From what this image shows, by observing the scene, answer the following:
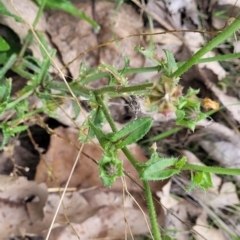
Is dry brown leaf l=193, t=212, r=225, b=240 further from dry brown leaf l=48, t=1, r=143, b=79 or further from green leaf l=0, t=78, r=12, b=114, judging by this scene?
green leaf l=0, t=78, r=12, b=114

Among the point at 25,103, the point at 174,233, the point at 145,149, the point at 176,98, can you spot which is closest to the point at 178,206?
the point at 174,233

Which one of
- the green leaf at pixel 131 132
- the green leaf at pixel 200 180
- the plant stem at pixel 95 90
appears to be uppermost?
the plant stem at pixel 95 90

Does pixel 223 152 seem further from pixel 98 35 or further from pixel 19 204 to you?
pixel 19 204

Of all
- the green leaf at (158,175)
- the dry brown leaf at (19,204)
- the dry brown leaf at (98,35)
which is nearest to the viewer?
the green leaf at (158,175)

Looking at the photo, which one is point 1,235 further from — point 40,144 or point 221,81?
point 221,81

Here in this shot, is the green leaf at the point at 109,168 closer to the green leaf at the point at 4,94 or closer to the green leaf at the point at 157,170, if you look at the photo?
the green leaf at the point at 157,170

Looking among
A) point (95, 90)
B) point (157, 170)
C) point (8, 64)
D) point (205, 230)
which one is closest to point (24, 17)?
point (8, 64)

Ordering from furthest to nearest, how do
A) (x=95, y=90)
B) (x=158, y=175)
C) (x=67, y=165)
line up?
(x=67, y=165)
(x=95, y=90)
(x=158, y=175)

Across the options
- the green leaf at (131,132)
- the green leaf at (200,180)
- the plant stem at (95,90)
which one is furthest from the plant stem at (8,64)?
the green leaf at (200,180)
